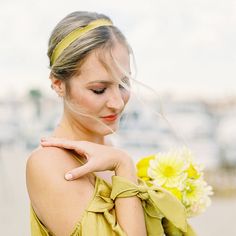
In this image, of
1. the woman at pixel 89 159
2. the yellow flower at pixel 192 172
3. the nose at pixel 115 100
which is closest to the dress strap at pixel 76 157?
the woman at pixel 89 159

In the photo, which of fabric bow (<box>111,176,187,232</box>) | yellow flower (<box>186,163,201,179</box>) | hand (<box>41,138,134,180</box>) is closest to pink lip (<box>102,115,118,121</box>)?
hand (<box>41,138,134,180</box>)

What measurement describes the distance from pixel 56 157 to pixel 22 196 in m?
9.41

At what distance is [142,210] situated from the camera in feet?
7.34

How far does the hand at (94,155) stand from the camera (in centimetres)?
221

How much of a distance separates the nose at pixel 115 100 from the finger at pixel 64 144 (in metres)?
0.17

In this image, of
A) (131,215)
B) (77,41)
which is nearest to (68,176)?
(131,215)

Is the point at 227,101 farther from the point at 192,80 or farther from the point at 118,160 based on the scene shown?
the point at 118,160

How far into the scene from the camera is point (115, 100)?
229 centimetres

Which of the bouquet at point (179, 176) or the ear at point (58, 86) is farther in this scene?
the bouquet at point (179, 176)

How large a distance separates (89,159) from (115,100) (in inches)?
8.9

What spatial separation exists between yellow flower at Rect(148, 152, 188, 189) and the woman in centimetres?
19

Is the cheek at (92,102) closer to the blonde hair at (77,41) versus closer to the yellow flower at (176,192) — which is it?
the blonde hair at (77,41)

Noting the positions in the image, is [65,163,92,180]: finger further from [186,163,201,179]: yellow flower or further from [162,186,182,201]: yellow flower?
[186,163,201,179]: yellow flower

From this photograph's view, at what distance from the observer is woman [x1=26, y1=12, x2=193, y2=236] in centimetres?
218
